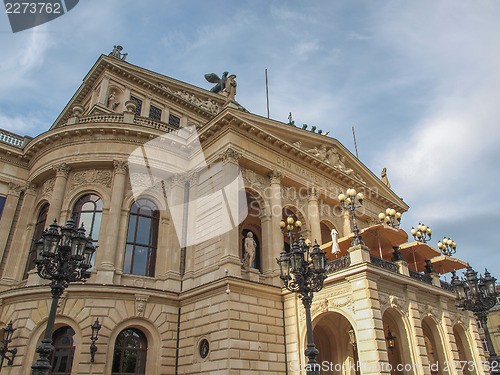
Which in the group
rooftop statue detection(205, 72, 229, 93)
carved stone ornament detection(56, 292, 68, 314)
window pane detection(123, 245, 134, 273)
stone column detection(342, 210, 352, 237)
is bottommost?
carved stone ornament detection(56, 292, 68, 314)

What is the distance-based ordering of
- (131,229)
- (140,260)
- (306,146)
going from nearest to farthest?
(140,260) → (131,229) → (306,146)

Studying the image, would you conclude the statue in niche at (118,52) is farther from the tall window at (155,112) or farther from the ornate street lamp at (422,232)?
the ornate street lamp at (422,232)

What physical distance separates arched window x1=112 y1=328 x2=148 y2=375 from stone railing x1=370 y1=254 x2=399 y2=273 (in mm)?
11720

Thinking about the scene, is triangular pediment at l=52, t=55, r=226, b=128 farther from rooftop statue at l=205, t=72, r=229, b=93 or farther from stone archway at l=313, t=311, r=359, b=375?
stone archway at l=313, t=311, r=359, b=375

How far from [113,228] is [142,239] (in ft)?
6.07

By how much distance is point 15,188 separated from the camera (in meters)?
25.4

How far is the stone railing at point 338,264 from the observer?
1862 cm

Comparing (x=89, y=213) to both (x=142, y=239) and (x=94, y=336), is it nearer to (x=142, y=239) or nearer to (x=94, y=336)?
(x=142, y=239)

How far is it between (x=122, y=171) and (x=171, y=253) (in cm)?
546

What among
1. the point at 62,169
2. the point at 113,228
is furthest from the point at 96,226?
the point at 62,169

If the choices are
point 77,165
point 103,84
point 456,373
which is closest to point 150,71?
point 103,84

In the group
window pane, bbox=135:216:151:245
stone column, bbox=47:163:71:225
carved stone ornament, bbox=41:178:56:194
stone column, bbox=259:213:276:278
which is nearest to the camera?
stone column, bbox=259:213:276:278

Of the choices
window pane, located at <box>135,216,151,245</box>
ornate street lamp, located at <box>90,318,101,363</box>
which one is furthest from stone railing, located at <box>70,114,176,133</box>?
ornate street lamp, located at <box>90,318,101,363</box>

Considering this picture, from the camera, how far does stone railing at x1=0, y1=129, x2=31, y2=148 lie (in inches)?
1029
